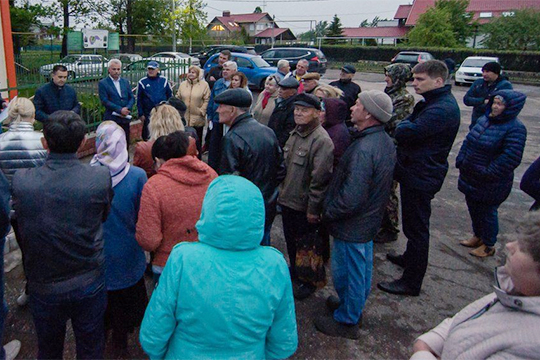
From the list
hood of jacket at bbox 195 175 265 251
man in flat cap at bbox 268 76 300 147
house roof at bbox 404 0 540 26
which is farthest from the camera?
house roof at bbox 404 0 540 26

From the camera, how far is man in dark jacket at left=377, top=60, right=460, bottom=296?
3299 millimetres

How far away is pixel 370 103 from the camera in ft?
9.51

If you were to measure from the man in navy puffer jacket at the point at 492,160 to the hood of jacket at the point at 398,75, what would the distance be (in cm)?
89

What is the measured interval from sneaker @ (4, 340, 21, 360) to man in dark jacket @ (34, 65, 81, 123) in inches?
134

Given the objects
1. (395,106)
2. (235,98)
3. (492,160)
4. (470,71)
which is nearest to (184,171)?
(235,98)

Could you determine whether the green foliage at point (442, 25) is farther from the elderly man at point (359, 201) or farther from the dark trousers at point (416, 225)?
the elderly man at point (359, 201)

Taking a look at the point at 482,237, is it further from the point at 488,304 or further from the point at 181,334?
the point at 181,334

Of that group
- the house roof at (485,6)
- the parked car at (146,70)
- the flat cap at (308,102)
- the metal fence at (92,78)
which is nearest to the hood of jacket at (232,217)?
the flat cap at (308,102)

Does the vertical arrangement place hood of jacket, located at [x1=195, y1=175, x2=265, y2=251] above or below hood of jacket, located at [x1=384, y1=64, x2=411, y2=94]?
below

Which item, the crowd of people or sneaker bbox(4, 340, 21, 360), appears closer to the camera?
the crowd of people

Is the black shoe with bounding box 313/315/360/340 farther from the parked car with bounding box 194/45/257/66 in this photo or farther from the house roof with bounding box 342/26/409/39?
the house roof with bounding box 342/26/409/39

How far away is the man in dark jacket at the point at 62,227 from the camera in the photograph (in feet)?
6.53

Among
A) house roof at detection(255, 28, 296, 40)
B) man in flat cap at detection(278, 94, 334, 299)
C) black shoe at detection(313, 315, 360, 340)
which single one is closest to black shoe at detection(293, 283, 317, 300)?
man in flat cap at detection(278, 94, 334, 299)

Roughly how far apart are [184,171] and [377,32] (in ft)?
229
